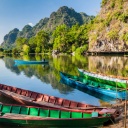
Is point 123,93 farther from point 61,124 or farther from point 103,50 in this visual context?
point 103,50

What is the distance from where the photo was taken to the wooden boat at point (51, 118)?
55.5 feet

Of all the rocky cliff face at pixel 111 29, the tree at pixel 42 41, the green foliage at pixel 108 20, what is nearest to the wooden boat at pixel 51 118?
the rocky cliff face at pixel 111 29

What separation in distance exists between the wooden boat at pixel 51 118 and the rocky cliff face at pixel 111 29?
70.2 m

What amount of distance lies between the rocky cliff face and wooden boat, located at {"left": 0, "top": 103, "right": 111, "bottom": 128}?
7016 centimetres

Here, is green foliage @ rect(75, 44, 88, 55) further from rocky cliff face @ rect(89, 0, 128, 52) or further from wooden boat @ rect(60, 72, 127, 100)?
wooden boat @ rect(60, 72, 127, 100)

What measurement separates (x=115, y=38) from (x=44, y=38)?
7327cm

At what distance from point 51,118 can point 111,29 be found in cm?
8117

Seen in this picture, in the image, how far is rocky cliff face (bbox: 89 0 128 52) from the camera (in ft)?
288

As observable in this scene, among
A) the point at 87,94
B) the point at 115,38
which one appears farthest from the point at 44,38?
the point at 87,94

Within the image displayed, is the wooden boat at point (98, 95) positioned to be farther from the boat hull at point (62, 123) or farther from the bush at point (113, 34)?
the bush at point (113, 34)

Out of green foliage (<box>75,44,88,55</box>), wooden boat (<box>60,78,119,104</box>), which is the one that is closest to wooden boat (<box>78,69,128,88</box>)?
wooden boat (<box>60,78,119,104</box>)

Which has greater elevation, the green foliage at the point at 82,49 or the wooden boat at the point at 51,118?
the green foliage at the point at 82,49

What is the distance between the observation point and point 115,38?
91.1 metres

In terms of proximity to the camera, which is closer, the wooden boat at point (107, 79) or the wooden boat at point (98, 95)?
the wooden boat at point (98, 95)
